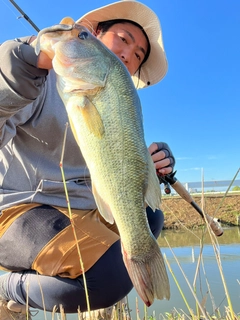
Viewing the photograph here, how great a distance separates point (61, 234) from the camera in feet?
6.25

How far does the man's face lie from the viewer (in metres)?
2.32

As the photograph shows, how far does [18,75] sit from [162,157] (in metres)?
1.11

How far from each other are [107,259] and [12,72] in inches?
44.9

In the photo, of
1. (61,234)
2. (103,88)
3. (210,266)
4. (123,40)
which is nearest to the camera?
(103,88)

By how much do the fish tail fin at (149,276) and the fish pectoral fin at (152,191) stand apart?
182mm

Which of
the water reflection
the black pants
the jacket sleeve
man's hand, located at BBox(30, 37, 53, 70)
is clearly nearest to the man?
the black pants

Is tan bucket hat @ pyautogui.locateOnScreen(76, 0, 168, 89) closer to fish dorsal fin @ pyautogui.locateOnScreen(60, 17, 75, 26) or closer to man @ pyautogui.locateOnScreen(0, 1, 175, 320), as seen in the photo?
man @ pyautogui.locateOnScreen(0, 1, 175, 320)

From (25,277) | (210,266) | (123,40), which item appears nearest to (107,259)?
(25,277)

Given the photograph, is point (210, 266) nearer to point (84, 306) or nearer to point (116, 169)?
point (84, 306)

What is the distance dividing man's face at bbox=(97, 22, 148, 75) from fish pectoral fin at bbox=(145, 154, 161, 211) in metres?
1.13

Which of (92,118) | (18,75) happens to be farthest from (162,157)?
(18,75)

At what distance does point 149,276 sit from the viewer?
135 centimetres

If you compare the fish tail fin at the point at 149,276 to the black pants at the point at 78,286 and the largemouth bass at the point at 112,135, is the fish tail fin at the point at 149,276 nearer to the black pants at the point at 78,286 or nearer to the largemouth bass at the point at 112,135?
the largemouth bass at the point at 112,135

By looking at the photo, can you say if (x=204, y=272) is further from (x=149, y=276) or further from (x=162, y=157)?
(x=162, y=157)
